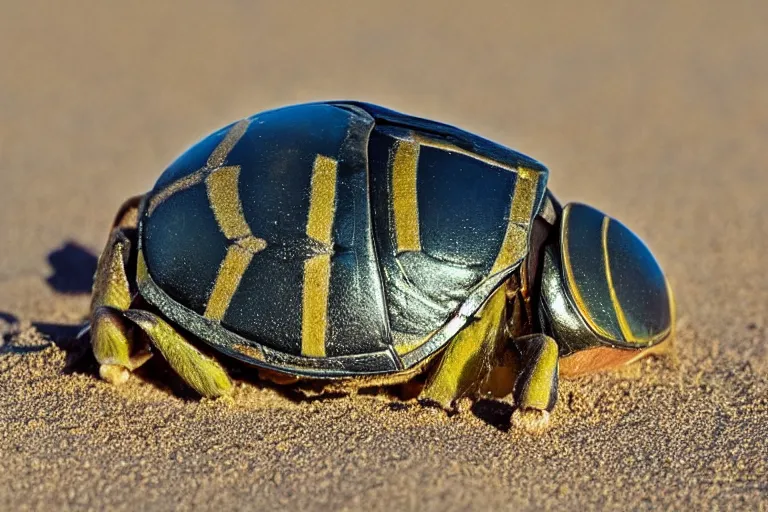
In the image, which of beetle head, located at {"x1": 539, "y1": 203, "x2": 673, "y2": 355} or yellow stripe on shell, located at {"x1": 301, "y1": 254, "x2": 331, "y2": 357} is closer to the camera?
yellow stripe on shell, located at {"x1": 301, "y1": 254, "x2": 331, "y2": 357}

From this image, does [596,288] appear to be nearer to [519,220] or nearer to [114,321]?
[519,220]

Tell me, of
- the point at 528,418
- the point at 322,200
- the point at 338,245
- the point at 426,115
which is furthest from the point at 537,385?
the point at 426,115

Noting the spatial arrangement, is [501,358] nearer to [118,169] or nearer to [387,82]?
[118,169]

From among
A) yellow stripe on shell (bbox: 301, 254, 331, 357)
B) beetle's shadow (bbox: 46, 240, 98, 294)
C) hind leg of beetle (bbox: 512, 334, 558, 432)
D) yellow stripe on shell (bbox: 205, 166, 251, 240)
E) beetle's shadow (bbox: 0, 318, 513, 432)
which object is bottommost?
beetle's shadow (bbox: 46, 240, 98, 294)

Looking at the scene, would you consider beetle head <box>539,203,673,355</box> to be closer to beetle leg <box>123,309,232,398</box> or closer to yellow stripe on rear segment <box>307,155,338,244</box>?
yellow stripe on rear segment <box>307,155,338,244</box>

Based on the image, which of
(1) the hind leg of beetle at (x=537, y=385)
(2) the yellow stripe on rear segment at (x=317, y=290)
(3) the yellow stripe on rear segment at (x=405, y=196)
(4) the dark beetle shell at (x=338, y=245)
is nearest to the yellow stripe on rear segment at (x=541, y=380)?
(1) the hind leg of beetle at (x=537, y=385)

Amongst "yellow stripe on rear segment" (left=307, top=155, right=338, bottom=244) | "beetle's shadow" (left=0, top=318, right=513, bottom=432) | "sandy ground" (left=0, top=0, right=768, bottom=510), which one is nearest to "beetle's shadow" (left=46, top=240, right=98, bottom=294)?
"sandy ground" (left=0, top=0, right=768, bottom=510)
